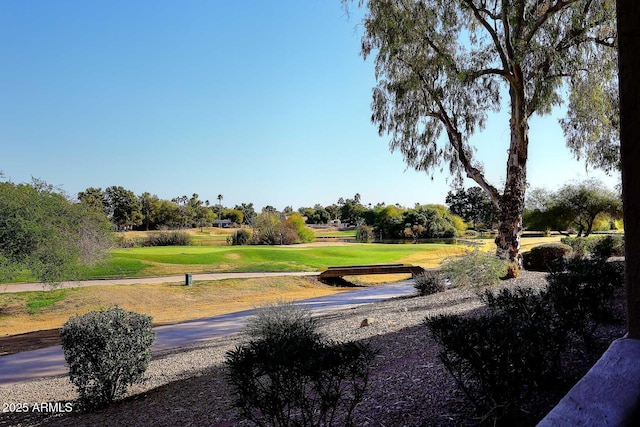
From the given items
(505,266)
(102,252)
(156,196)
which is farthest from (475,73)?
(156,196)

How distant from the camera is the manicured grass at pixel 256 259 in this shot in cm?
3052

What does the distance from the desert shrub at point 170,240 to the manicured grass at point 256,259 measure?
31.4 feet

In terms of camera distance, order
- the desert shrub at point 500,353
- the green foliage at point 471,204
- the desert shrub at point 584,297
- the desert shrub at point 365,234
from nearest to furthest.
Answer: the desert shrub at point 500,353
the desert shrub at point 584,297
the desert shrub at point 365,234
the green foliage at point 471,204

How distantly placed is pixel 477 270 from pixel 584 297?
909 centimetres

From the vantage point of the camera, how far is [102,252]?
824 inches

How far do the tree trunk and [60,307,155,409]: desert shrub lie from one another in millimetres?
12447

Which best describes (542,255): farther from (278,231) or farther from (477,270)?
(278,231)

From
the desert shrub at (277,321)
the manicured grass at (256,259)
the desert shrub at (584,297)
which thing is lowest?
the manicured grass at (256,259)

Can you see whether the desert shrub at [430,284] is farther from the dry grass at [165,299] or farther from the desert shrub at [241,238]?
the desert shrub at [241,238]

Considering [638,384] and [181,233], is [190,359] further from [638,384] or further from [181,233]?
[181,233]

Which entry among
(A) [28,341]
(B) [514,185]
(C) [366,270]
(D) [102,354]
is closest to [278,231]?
(C) [366,270]

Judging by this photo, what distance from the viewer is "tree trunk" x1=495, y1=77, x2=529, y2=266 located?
15227 millimetres

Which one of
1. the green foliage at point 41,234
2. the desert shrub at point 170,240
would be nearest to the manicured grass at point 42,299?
the green foliage at point 41,234

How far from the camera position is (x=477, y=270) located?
539 inches
